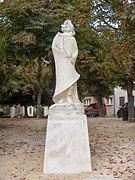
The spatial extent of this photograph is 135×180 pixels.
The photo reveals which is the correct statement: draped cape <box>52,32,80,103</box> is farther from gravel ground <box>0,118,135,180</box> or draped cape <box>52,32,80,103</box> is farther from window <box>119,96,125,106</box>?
window <box>119,96,125,106</box>

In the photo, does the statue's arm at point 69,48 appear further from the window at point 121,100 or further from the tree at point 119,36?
the window at point 121,100

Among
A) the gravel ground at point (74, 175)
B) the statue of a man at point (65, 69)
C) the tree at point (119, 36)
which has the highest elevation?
the tree at point (119, 36)

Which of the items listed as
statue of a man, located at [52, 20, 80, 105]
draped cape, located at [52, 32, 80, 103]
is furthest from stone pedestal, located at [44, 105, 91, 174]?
draped cape, located at [52, 32, 80, 103]

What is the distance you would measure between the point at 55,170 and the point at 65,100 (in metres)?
1.76

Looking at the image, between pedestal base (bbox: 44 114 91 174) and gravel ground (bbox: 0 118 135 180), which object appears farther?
pedestal base (bbox: 44 114 91 174)

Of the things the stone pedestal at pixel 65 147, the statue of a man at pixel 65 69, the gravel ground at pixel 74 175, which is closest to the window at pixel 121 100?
the gravel ground at pixel 74 175

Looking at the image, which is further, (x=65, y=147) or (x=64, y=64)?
(x=64, y=64)

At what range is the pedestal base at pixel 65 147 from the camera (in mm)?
8598

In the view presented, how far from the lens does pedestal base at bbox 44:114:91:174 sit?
338 inches

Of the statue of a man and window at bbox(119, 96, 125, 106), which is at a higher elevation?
window at bbox(119, 96, 125, 106)

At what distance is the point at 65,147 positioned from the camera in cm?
859

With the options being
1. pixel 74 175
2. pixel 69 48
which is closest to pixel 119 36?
pixel 69 48

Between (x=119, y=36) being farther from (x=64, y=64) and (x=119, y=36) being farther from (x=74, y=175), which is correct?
(x=74, y=175)

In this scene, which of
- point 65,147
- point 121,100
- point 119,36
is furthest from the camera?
point 121,100
